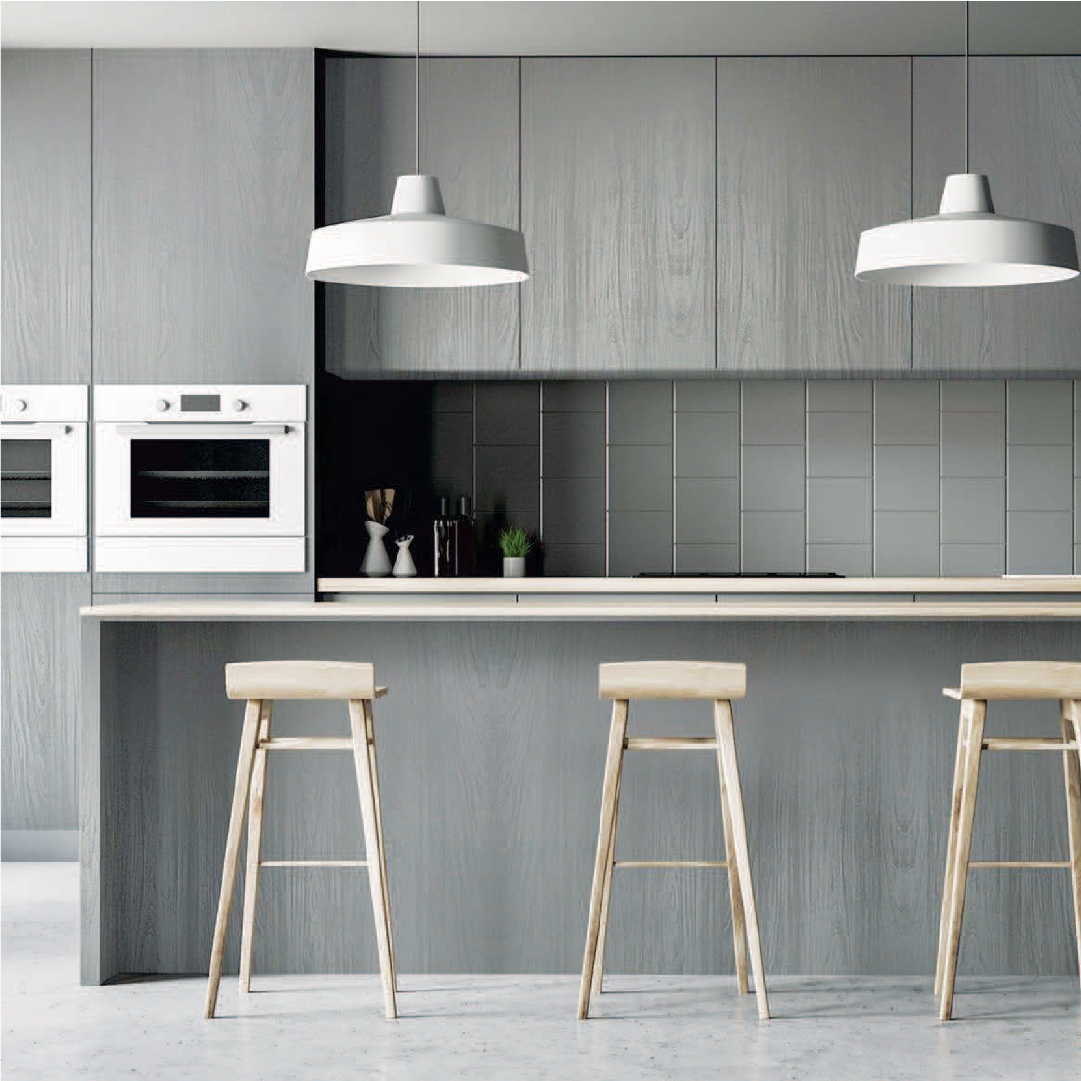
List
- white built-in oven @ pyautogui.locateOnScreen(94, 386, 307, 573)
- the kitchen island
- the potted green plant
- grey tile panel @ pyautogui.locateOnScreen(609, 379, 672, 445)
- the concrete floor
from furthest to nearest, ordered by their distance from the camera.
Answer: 1. grey tile panel @ pyautogui.locateOnScreen(609, 379, 672, 445)
2. the potted green plant
3. white built-in oven @ pyautogui.locateOnScreen(94, 386, 307, 573)
4. the kitchen island
5. the concrete floor

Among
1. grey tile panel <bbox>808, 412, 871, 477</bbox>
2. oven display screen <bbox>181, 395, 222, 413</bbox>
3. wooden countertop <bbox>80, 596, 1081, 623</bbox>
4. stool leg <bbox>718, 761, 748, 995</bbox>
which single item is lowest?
stool leg <bbox>718, 761, 748, 995</bbox>

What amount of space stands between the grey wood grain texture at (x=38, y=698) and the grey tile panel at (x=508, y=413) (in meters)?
1.60

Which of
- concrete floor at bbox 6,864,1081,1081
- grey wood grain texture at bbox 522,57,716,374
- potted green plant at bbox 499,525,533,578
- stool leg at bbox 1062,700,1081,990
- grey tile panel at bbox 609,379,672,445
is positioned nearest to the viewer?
concrete floor at bbox 6,864,1081,1081

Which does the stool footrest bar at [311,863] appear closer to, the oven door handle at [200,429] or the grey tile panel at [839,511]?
the oven door handle at [200,429]

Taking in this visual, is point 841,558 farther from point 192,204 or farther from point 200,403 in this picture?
point 192,204

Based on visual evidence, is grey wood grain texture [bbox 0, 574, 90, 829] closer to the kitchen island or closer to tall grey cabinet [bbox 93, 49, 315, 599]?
tall grey cabinet [bbox 93, 49, 315, 599]

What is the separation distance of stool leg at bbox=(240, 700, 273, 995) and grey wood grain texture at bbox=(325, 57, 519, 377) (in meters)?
1.80

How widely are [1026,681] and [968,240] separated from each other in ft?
3.06

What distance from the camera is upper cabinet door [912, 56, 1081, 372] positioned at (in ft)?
14.8

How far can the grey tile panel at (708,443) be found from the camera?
5.12 metres

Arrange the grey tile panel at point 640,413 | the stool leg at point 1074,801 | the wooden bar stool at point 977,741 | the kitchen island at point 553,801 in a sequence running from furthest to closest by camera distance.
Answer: the grey tile panel at point 640,413 → the kitchen island at point 553,801 → the stool leg at point 1074,801 → the wooden bar stool at point 977,741

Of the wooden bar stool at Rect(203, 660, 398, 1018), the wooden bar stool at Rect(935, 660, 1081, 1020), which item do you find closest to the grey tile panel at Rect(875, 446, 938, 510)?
the wooden bar stool at Rect(935, 660, 1081, 1020)

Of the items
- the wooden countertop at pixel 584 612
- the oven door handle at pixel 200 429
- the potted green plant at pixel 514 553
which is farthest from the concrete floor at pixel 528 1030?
the potted green plant at pixel 514 553

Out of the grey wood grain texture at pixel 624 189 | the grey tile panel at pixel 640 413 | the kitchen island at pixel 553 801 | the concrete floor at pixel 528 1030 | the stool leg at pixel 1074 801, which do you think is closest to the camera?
the concrete floor at pixel 528 1030
